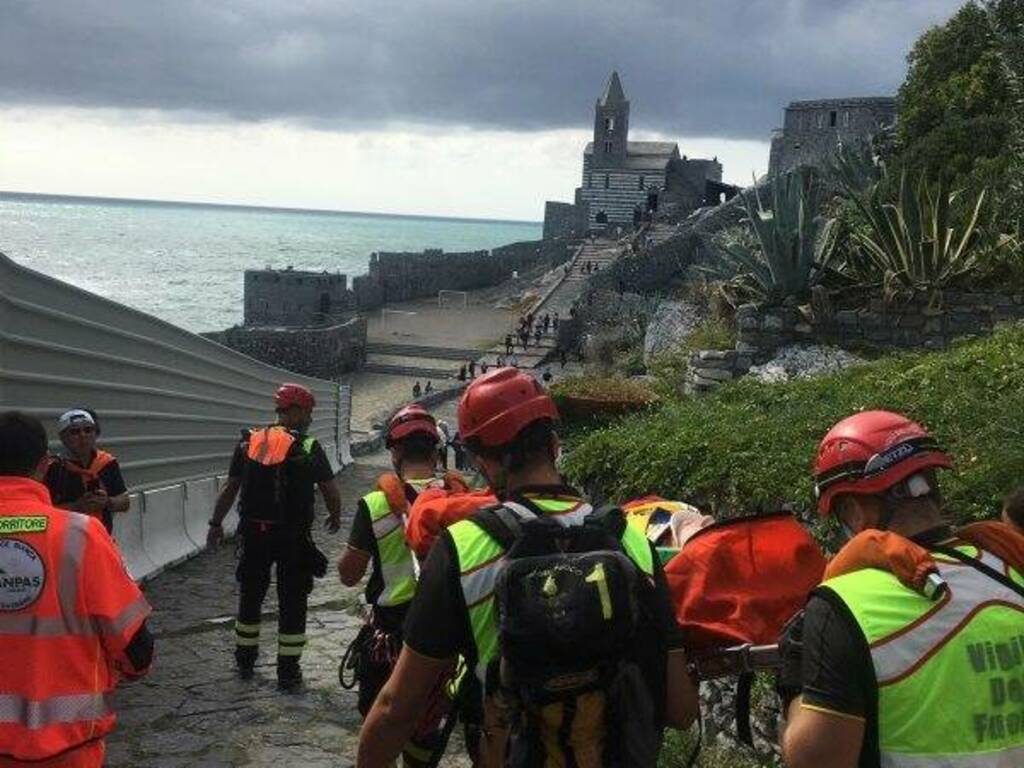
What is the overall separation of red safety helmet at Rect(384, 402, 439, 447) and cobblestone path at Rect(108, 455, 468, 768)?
176 centimetres

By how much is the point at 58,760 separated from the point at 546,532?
161 centimetres

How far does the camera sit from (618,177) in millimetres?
94438

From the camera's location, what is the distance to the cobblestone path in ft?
17.7

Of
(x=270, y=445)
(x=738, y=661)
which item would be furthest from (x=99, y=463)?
(x=738, y=661)

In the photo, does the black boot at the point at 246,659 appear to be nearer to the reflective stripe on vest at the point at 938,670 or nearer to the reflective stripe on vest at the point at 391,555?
the reflective stripe on vest at the point at 391,555

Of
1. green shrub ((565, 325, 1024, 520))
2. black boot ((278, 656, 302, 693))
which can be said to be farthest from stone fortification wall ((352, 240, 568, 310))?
black boot ((278, 656, 302, 693))

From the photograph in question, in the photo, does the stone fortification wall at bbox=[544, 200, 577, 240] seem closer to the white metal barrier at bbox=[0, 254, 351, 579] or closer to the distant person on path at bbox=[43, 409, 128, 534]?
the white metal barrier at bbox=[0, 254, 351, 579]

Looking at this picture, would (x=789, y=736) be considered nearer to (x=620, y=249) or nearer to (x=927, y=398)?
(x=927, y=398)

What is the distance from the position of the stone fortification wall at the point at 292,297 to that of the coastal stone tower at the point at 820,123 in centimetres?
2853

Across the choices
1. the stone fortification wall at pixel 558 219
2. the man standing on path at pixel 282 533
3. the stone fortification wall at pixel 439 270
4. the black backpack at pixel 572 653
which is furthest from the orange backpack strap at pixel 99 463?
the stone fortification wall at pixel 558 219

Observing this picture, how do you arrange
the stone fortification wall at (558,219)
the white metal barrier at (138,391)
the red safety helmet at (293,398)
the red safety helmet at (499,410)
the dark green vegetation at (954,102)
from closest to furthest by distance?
the red safety helmet at (499,410) → the red safety helmet at (293,398) → the white metal barrier at (138,391) → the dark green vegetation at (954,102) → the stone fortification wall at (558,219)

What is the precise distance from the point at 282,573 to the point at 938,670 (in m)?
4.65

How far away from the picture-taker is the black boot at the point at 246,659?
21.3 ft

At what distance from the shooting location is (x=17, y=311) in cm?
697
